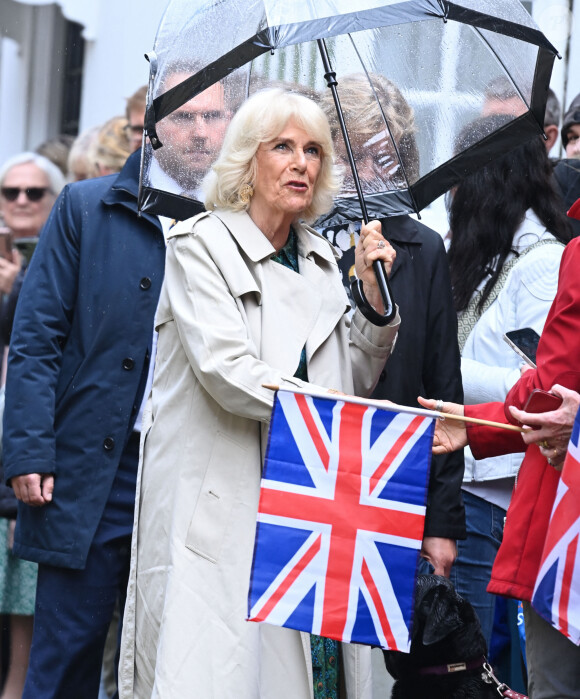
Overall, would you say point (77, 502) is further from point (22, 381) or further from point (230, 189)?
point (230, 189)

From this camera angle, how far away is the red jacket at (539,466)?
3580 mm

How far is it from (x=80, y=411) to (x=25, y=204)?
2417 mm

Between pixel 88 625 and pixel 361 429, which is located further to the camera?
pixel 88 625

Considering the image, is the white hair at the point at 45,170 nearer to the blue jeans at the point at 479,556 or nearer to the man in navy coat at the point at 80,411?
the man in navy coat at the point at 80,411

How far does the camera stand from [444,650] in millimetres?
4441

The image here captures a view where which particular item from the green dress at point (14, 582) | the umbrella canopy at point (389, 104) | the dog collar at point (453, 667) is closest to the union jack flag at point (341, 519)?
the dog collar at point (453, 667)

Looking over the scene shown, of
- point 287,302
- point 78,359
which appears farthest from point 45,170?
point 287,302

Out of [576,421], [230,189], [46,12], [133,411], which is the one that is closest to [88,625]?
[133,411]

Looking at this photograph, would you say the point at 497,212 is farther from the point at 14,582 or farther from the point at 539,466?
the point at 14,582

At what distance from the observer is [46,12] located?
30.9 feet

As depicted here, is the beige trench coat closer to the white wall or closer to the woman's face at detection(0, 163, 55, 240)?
the woman's face at detection(0, 163, 55, 240)

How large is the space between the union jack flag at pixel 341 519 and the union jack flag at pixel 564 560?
0.39 metres

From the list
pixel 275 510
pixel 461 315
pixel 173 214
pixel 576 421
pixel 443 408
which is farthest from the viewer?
pixel 461 315

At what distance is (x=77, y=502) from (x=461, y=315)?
5.59ft
